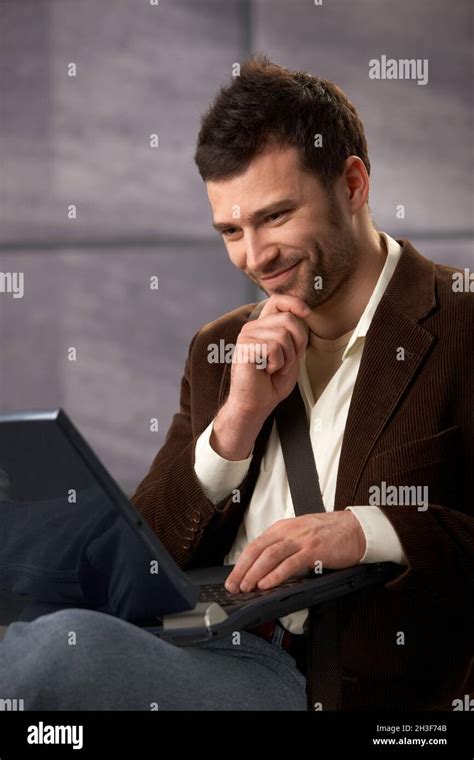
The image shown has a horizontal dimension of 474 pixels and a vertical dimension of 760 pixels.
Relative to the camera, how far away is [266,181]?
73.7 inches

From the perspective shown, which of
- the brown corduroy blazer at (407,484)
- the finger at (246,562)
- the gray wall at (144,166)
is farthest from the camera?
the gray wall at (144,166)

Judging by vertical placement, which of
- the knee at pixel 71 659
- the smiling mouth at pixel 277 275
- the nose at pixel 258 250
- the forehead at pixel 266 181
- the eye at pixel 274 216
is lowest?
the knee at pixel 71 659

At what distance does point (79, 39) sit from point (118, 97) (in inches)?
9.1

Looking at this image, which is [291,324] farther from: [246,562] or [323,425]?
[246,562]

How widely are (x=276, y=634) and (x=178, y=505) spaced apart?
0.98 feet

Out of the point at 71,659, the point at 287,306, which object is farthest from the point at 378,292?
the point at 71,659

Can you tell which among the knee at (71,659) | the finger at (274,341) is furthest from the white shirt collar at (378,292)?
the knee at (71,659)

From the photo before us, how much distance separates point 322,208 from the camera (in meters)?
1.92

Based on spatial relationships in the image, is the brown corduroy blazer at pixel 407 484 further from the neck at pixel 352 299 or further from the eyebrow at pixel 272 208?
the eyebrow at pixel 272 208

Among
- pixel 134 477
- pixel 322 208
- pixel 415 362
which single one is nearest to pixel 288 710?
pixel 415 362

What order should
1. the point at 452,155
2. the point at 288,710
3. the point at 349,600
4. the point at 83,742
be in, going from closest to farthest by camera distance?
the point at 83,742 → the point at 288,710 → the point at 349,600 → the point at 452,155

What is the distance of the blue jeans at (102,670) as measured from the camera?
125cm

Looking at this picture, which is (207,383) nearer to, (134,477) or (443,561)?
(443,561)

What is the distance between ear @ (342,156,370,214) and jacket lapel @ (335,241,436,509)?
210 millimetres
